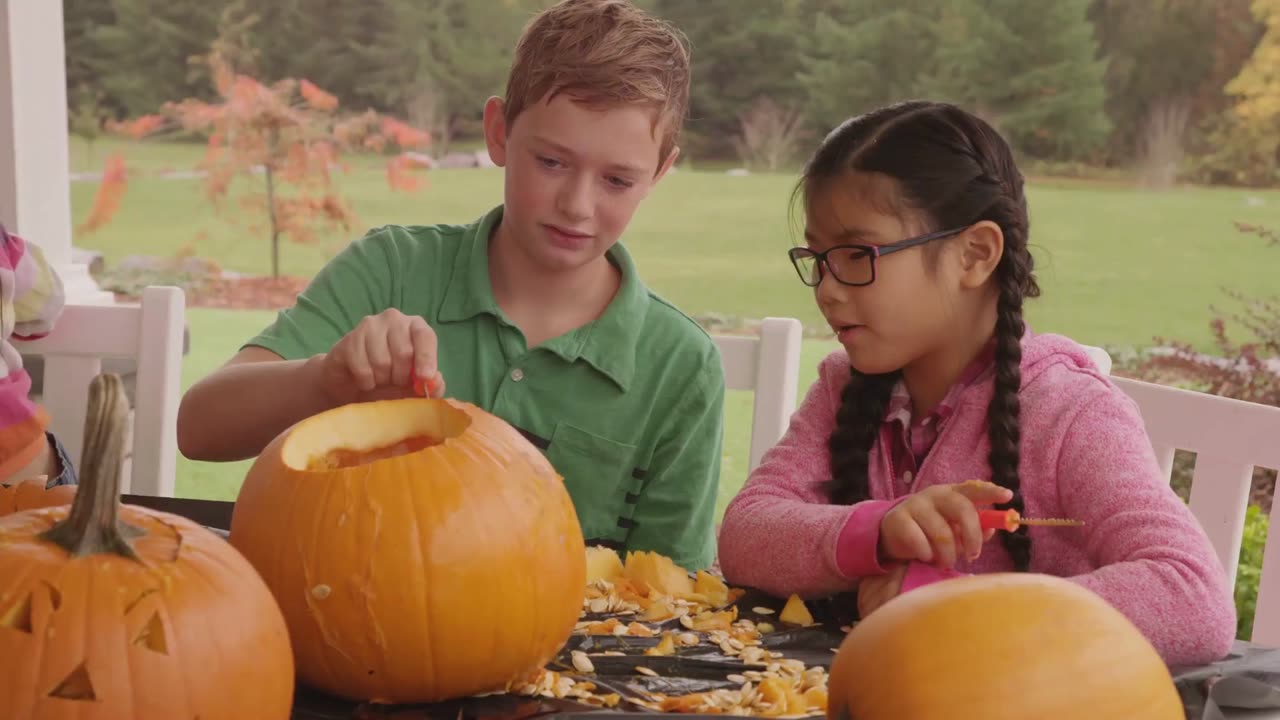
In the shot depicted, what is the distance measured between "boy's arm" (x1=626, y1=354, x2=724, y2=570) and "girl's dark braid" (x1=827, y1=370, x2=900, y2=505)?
0.89 feet

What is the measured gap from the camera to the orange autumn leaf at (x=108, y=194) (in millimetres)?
5434

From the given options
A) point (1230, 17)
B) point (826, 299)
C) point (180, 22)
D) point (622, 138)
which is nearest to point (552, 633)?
point (826, 299)

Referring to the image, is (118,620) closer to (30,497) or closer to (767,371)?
(30,497)

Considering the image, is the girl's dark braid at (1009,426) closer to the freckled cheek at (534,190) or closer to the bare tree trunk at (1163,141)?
the freckled cheek at (534,190)

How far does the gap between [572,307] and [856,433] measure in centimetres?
45

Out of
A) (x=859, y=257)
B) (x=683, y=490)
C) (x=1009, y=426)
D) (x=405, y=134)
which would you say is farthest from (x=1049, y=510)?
(x=405, y=134)

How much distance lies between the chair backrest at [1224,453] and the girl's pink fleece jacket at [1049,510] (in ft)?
0.89

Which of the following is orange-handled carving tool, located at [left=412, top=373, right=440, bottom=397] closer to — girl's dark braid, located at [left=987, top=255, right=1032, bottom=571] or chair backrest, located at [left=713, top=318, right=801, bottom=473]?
girl's dark braid, located at [left=987, top=255, right=1032, bottom=571]

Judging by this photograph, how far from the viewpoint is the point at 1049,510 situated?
4.30ft

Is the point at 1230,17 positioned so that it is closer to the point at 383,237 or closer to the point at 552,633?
the point at 383,237

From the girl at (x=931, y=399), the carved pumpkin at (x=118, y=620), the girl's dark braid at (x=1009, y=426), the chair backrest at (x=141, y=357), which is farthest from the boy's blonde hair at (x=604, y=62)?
the carved pumpkin at (x=118, y=620)

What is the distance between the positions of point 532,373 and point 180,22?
4.34m

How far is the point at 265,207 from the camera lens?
5.31 m

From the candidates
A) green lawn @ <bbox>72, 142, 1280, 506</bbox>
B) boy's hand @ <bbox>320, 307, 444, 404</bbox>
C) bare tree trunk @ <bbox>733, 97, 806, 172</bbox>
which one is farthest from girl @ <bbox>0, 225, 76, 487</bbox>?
bare tree trunk @ <bbox>733, 97, 806, 172</bbox>
